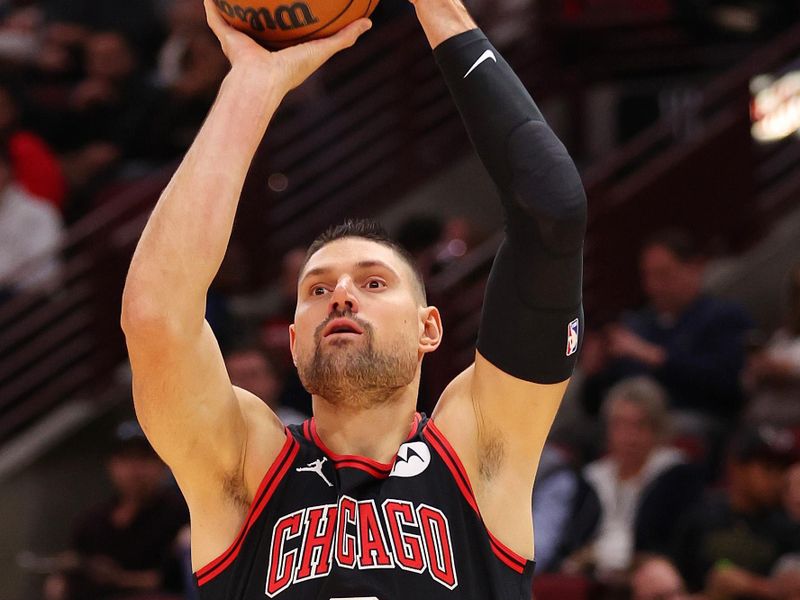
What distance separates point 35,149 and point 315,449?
20.2 feet

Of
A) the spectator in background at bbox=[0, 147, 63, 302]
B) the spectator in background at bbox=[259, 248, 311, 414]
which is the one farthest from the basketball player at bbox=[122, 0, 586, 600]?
the spectator in background at bbox=[0, 147, 63, 302]

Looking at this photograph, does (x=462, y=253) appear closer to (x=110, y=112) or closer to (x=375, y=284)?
(x=110, y=112)

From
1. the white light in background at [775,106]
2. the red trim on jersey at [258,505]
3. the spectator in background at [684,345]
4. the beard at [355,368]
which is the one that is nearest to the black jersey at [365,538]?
the red trim on jersey at [258,505]

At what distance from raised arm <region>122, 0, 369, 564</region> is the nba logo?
692mm

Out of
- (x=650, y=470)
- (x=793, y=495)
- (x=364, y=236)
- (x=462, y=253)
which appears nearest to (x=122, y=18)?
(x=462, y=253)

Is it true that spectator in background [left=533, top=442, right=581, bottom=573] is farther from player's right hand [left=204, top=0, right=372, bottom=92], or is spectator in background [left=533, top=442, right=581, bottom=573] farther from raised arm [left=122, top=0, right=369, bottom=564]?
player's right hand [left=204, top=0, right=372, bottom=92]

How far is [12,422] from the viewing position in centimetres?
877

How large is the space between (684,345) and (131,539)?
2784 mm

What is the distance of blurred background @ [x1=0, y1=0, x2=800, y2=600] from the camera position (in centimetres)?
680

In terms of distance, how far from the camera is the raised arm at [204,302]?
3.12m

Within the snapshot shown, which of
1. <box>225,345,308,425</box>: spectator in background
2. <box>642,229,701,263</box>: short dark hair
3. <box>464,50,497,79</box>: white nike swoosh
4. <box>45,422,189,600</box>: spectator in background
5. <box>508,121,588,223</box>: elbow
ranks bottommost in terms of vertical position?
<box>642,229,701,263</box>: short dark hair

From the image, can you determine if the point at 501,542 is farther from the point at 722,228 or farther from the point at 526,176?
the point at 722,228

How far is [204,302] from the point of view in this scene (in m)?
3.19

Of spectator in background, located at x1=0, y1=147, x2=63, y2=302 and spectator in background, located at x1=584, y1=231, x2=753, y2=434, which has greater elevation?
spectator in background, located at x1=0, y1=147, x2=63, y2=302
